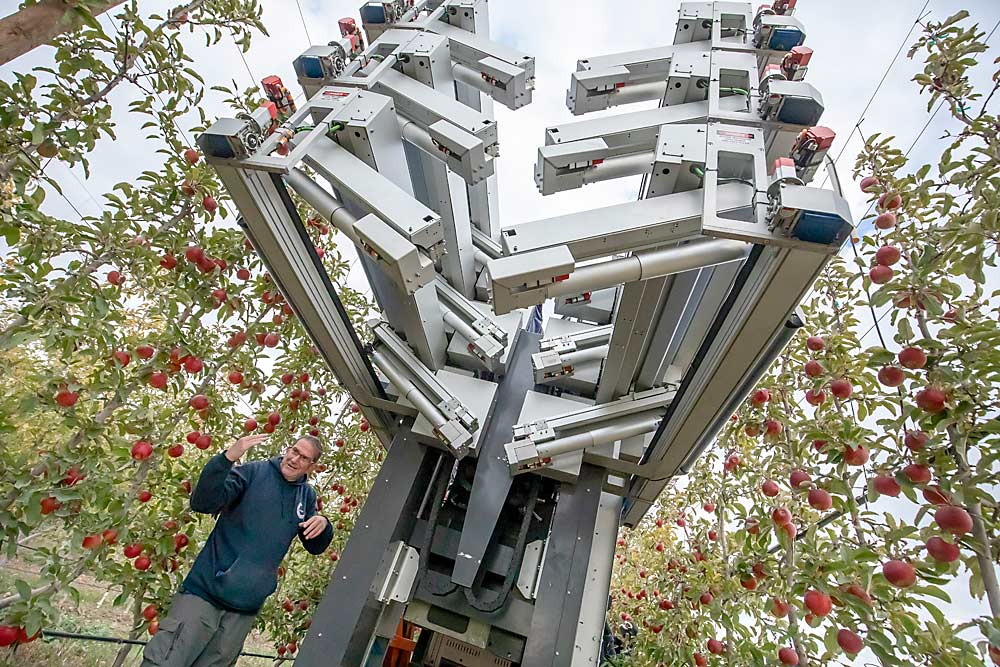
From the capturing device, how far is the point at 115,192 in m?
1.92

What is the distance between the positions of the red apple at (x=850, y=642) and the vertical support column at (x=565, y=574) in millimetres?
750

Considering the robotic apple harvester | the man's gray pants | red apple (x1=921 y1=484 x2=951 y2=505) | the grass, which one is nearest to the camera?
the robotic apple harvester

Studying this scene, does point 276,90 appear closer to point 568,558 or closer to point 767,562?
point 568,558

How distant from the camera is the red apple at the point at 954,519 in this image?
4.26ft

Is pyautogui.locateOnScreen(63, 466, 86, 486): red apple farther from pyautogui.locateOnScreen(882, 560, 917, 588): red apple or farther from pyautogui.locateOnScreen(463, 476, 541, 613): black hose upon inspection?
pyautogui.locateOnScreen(882, 560, 917, 588): red apple

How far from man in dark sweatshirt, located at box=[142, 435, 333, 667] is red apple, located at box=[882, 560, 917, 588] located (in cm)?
192

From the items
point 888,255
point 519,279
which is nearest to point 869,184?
point 888,255

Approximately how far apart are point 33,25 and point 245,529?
5.36 ft

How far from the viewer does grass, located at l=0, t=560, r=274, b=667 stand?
81.4 inches

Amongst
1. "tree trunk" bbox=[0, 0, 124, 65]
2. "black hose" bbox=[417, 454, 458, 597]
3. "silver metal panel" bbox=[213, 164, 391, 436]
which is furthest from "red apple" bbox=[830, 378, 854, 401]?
"tree trunk" bbox=[0, 0, 124, 65]

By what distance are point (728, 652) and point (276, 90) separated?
298 centimetres

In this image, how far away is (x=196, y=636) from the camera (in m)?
1.66

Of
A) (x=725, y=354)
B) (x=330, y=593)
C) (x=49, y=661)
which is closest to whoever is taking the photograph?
(x=725, y=354)

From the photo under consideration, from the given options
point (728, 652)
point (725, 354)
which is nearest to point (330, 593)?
point (725, 354)
